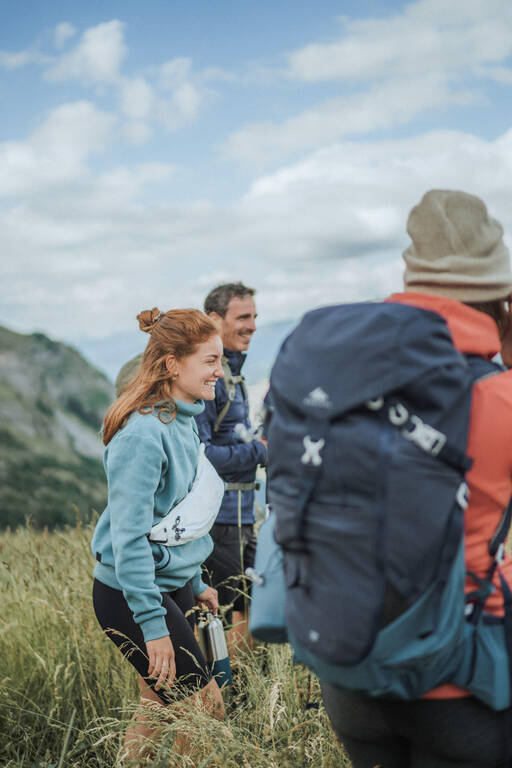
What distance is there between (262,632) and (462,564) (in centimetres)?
52

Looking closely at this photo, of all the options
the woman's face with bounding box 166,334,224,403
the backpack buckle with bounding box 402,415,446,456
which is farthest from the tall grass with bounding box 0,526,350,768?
the backpack buckle with bounding box 402,415,446,456

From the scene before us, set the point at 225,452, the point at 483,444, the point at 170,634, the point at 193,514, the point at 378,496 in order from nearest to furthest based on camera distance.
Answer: the point at 378,496 → the point at 483,444 → the point at 170,634 → the point at 193,514 → the point at 225,452

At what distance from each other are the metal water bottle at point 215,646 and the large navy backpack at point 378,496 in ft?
5.91

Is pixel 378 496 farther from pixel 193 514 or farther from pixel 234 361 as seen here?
pixel 234 361

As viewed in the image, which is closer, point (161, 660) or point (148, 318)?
point (161, 660)

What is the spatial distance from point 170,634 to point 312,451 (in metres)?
1.66

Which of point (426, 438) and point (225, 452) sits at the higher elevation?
point (426, 438)

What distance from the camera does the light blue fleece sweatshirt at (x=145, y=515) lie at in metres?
2.66

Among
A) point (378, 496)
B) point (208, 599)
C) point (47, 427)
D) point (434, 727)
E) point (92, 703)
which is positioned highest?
point (378, 496)

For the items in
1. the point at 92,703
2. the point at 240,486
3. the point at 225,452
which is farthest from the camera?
the point at 240,486

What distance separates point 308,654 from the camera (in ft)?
5.01

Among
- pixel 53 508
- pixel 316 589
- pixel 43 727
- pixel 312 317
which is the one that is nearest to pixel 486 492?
pixel 316 589

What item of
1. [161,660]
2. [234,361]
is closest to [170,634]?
[161,660]

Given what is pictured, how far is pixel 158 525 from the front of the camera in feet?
9.25
